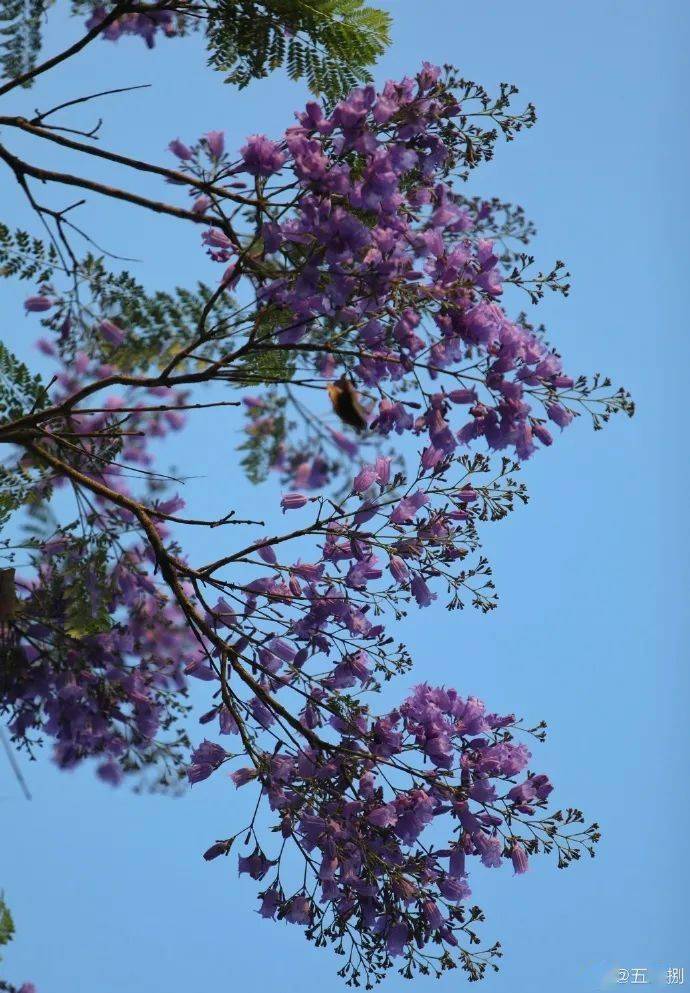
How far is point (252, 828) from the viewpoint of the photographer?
11.5ft

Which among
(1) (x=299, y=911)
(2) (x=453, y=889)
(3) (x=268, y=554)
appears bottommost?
(1) (x=299, y=911)

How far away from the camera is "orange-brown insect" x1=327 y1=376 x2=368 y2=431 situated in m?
3.37

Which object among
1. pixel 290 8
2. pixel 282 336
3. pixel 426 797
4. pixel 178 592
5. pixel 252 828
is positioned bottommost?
pixel 252 828

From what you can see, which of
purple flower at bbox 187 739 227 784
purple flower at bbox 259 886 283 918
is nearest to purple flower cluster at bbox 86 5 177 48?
purple flower at bbox 187 739 227 784

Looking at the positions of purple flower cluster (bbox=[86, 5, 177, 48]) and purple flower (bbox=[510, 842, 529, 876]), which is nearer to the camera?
purple flower (bbox=[510, 842, 529, 876])

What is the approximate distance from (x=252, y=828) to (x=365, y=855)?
39 cm

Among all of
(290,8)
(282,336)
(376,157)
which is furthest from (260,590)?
(290,8)

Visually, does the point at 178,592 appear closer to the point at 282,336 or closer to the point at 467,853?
the point at 282,336

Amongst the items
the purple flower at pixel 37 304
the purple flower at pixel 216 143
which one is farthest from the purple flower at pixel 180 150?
the purple flower at pixel 37 304

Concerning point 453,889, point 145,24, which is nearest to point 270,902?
point 453,889

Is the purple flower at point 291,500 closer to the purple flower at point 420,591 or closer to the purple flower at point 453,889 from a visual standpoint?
the purple flower at point 420,591

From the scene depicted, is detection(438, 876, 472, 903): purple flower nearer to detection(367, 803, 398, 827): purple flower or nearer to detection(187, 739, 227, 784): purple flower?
detection(367, 803, 398, 827): purple flower

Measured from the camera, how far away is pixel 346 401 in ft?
11.1

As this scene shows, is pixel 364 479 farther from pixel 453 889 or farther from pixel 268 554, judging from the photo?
pixel 453 889
